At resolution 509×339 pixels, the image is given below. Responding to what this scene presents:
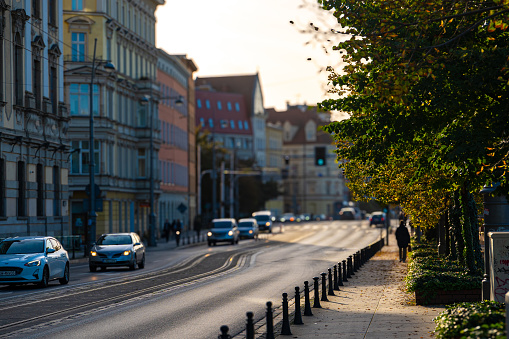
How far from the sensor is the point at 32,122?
44.3 meters

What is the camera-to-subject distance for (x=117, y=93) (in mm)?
67000

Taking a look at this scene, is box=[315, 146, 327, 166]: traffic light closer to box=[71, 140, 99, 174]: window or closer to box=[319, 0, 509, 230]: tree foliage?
box=[71, 140, 99, 174]: window

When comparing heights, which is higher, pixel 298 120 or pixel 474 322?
pixel 298 120

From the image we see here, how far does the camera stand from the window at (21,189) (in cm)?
4288

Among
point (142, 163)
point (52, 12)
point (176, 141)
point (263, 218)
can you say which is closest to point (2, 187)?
point (52, 12)

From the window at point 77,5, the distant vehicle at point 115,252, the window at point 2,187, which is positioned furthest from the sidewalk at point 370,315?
the window at point 77,5

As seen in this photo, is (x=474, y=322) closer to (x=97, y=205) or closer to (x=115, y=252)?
(x=115, y=252)

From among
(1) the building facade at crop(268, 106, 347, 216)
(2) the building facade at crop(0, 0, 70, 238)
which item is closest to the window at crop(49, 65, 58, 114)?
(2) the building facade at crop(0, 0, 70, 238)

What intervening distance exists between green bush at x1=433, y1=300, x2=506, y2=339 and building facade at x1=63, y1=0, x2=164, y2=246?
152ft

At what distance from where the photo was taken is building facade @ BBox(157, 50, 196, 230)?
8531 centimetres

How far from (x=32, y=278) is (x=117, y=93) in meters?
41.5

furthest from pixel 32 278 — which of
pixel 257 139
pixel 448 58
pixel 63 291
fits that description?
pixel 257 139

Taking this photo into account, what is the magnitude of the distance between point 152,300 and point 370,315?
267 inches

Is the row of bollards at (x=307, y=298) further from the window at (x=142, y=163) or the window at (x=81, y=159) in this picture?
the window at (x=142, y=163)
